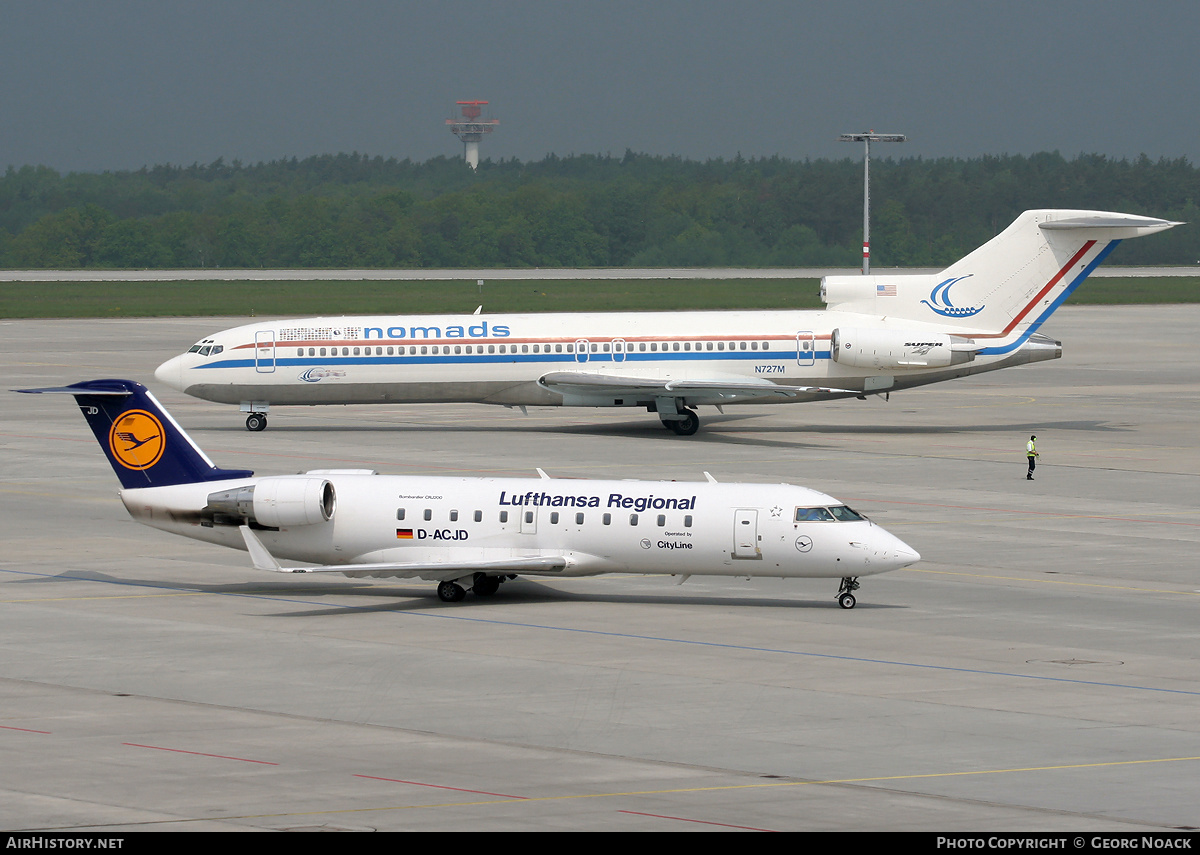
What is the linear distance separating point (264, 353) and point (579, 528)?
94.5ft

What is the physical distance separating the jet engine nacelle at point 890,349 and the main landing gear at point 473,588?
25874 mm

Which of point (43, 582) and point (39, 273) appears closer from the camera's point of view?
point (43, 582)

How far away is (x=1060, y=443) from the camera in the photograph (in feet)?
177

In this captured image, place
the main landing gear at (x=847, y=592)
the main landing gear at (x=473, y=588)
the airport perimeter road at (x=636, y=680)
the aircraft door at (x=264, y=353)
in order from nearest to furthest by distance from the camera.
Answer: the airport perimeter road at (x=636, y=680), the main landing gear at (x=847, y=592), the main landing gear at (x=473, y=588), the aircraft door at (x=264, y=353)

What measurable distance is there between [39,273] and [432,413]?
144m

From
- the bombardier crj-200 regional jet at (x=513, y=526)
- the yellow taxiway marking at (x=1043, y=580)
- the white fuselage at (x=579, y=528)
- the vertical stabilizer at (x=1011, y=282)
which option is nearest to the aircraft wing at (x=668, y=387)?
the vertical stabilizer at (x=1011, y=282)

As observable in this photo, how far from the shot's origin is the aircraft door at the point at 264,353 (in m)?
56.1

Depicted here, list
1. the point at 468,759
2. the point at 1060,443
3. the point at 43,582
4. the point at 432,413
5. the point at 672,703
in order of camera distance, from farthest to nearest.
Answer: the point at 432,413 < the point at 1060,443 < the point at 43,582 < the point at 672,703 < the point at 468,759

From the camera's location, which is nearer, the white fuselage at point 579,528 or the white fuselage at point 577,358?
the white fuselage at point 579,528

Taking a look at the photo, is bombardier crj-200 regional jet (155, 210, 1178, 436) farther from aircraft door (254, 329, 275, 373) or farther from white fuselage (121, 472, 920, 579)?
white fuselage (121, 472, 920, 579)

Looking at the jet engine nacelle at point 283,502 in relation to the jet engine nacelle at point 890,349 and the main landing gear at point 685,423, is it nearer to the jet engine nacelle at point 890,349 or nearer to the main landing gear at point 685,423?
the main landing gear at point 685,423

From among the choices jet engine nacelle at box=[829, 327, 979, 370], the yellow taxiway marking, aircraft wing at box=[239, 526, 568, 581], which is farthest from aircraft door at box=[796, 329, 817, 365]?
aircraft wing at box=[239, 526, 568, 581]

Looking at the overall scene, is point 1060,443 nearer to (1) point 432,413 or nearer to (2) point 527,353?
(2) point 527,353
